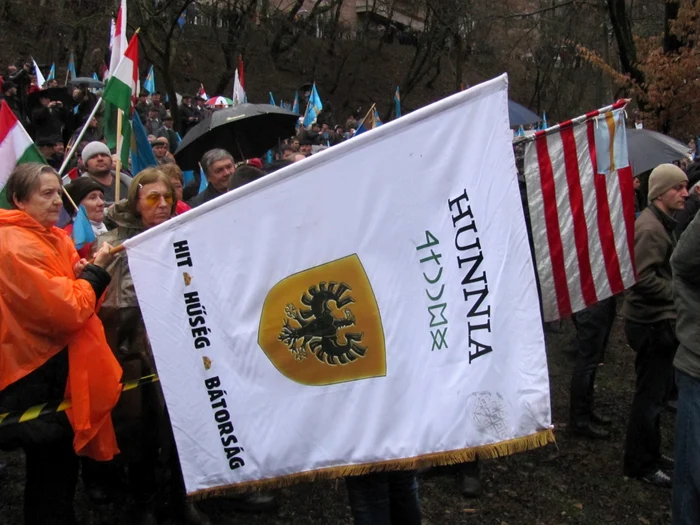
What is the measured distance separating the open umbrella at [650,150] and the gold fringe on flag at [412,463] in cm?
414

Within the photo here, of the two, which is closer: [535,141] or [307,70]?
[535,141]

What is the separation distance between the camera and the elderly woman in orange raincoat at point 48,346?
277 centimetres

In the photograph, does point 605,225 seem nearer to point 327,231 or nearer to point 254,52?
point 327,231

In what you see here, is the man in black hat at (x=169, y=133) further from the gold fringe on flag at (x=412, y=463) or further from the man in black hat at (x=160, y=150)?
the gold fringe on flag at (x=412, y=463)

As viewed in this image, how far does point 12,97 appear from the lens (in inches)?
480

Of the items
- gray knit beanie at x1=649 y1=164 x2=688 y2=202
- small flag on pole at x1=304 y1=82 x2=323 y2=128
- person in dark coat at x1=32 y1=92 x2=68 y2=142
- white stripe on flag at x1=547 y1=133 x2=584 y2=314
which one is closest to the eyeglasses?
white stripe on flag at x1=547 y1=133 x2=584 y2=314

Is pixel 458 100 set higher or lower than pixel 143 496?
higher

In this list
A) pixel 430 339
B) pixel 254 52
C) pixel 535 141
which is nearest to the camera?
pixel 430 339

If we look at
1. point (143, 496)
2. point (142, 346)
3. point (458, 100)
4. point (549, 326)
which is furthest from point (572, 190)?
point (549, 326)

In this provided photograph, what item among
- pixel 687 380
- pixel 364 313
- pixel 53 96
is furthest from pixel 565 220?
pixel 53 96

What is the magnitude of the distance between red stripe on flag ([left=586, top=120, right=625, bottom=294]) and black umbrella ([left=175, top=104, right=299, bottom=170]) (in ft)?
9.62

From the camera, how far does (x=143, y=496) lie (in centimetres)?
374

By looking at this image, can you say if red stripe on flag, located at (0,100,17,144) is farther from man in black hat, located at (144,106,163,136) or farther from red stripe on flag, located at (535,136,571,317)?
man in black hat, located at (144,106,163,136)

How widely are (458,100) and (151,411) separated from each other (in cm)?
218
